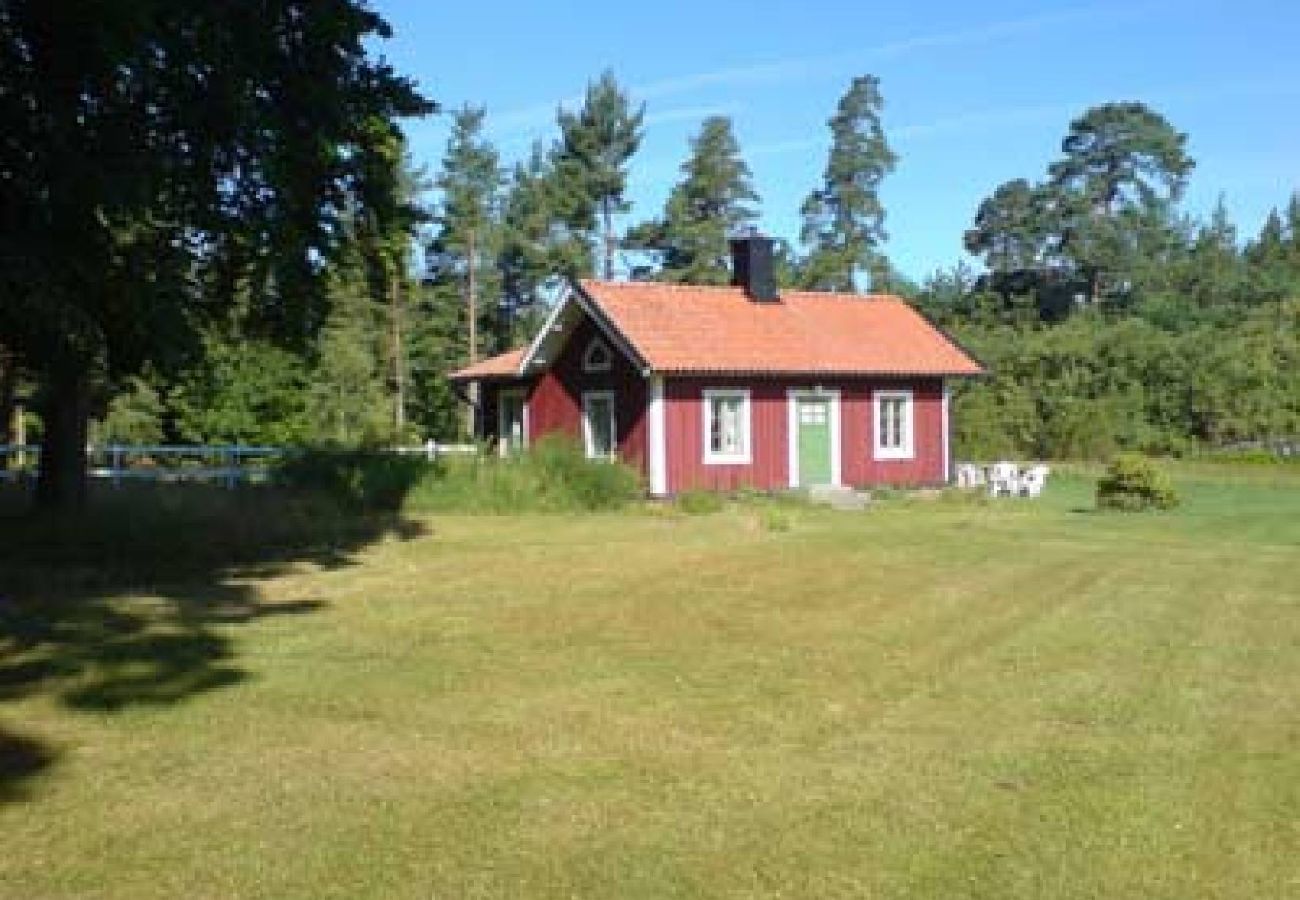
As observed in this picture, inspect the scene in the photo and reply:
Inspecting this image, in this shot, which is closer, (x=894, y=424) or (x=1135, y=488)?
(x=1135, y=488)

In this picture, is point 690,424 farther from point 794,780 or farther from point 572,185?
point 572,185

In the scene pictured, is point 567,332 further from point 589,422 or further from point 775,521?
point 775,521

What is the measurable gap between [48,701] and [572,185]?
53.0 meters

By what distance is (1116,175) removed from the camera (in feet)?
291

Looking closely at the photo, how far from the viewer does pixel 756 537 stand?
20.1m

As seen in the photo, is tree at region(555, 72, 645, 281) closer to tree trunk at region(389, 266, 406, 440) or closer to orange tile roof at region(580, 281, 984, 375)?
tree trunk at region(389, 266, 406, 440)

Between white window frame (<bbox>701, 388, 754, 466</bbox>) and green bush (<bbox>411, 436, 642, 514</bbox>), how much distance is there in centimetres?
273

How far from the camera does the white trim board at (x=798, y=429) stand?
102ft

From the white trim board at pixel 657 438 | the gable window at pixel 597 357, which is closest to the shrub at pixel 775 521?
the white trim board at pixel 657 438

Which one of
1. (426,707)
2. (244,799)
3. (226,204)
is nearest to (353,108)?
(226,204)

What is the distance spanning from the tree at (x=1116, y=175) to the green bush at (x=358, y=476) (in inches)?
2577

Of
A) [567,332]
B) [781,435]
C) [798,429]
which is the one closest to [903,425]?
[798,429]

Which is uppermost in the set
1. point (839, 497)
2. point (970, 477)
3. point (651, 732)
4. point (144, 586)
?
point (970, 477)

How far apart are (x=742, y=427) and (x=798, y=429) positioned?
1.47 m
